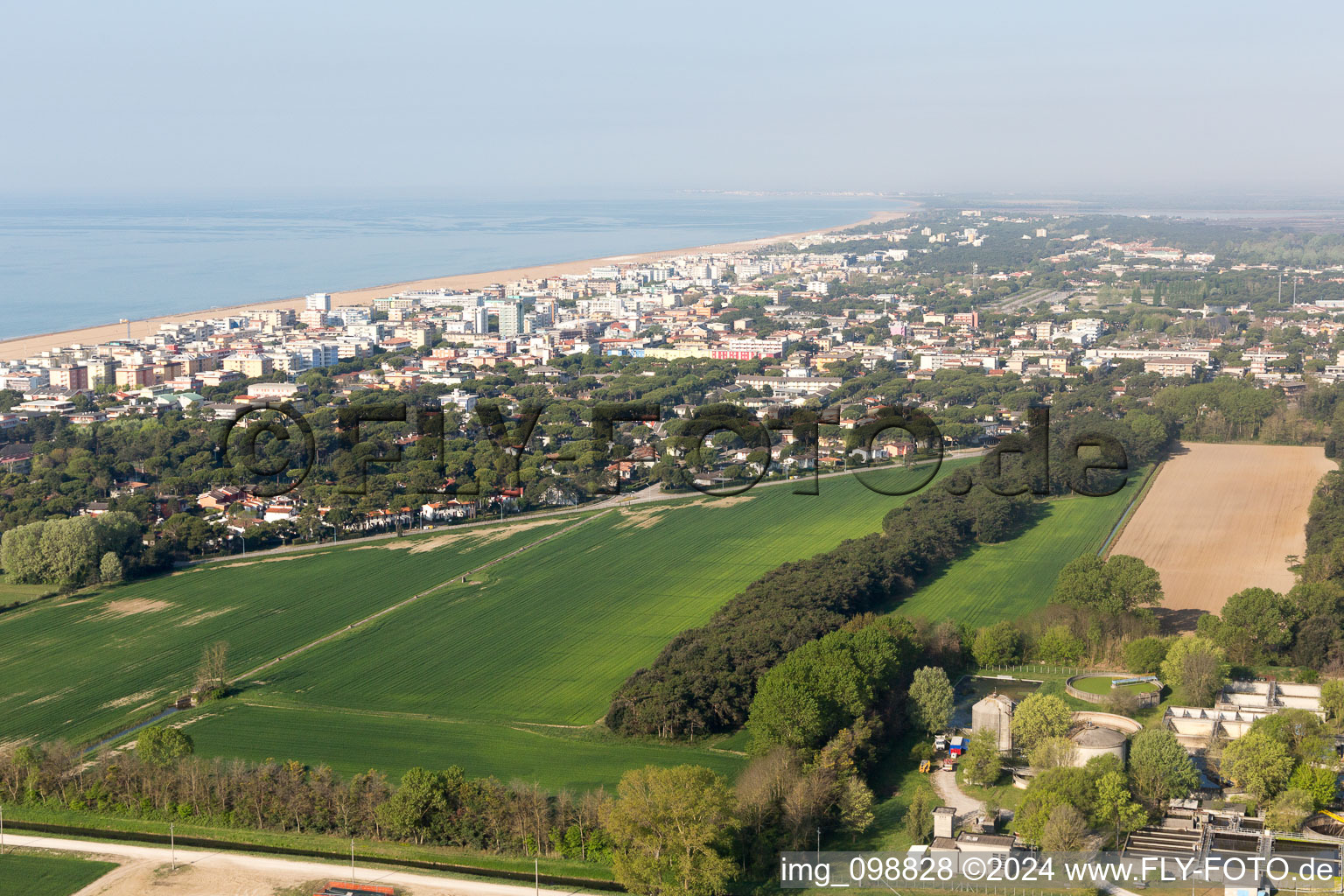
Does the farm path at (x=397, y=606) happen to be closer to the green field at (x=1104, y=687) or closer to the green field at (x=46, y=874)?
the green field at (x=46, y=874)

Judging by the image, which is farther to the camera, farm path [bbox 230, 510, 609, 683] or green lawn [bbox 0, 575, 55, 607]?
green lawn [bbox 0, 575, 55, 607]

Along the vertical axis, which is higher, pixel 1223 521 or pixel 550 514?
pixel 550 514

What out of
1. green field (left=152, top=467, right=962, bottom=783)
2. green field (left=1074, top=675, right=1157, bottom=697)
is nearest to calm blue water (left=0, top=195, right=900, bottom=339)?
green field (left=152, top=467, right=962, bottom=783)

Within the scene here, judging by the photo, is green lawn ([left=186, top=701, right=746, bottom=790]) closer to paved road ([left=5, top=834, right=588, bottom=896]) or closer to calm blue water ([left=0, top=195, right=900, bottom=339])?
paved road ([left=5, top=834, right=588, bottom=896])

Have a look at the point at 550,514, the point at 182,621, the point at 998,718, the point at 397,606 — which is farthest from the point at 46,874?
the point at 550,514

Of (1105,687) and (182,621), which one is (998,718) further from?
(182,621)

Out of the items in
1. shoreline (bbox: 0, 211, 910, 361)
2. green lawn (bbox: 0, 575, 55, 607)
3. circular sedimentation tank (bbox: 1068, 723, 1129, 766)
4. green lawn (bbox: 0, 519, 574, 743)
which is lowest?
green lawn (bbox: 0, 519, 574, 743)
